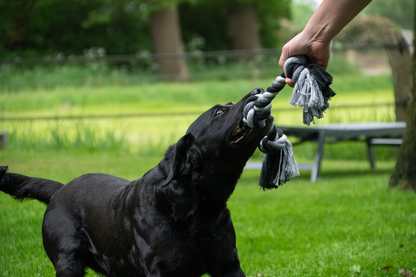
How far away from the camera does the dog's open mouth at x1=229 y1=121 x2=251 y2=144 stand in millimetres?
2275

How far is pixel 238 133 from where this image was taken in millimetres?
2326

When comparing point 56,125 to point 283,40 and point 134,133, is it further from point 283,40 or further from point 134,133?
point 283,40

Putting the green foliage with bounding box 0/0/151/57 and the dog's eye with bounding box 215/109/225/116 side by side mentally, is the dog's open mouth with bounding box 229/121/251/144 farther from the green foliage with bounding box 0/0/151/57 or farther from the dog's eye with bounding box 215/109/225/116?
the green foliage with bounding box 0/0/151/57

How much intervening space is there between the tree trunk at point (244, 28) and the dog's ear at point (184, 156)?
26235 millimetres

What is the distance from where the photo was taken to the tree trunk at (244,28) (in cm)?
2838

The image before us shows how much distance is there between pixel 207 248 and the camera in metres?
2.49

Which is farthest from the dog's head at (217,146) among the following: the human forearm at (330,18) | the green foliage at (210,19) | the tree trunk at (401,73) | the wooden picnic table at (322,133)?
the green foliage at (210,19)

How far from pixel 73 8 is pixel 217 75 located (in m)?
18.5

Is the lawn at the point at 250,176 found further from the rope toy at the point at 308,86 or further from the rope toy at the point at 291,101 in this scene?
the rope toy at the point at 308,86

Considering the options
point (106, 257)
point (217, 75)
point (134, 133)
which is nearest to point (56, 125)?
point (134, 133)

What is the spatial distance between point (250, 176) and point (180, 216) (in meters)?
5.64

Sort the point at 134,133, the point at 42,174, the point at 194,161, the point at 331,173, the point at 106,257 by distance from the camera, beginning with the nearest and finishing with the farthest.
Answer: the point at 194,161 → the point at 106,257 → the point at 42,174 → the point at 331,173 → the point at 134,133

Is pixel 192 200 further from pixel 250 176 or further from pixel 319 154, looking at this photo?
pixel 250 176

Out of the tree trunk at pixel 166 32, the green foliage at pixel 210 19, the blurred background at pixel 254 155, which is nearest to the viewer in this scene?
the blurred background at pixel 254 155
